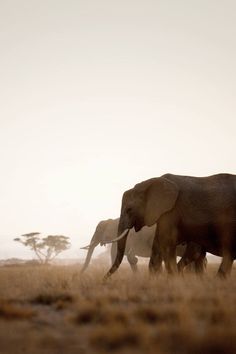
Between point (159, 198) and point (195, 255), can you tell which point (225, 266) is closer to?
point (159, 198)

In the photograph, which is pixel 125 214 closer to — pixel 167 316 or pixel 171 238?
pixel 171 238

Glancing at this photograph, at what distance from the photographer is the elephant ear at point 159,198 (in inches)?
400

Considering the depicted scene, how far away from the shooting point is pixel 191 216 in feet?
32.9

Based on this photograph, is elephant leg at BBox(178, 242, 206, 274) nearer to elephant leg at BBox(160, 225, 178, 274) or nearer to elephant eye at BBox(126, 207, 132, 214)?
elephant leg at BBox(160, 225, 178, 274)

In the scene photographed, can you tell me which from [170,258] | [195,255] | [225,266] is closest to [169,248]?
[170,258]

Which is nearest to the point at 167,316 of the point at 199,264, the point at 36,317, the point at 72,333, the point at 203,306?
the point at 203,306

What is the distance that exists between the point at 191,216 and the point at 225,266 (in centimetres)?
150

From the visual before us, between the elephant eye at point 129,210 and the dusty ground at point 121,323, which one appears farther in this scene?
the elephant eye at point 129,210

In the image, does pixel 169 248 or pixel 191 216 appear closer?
pixel 169 248

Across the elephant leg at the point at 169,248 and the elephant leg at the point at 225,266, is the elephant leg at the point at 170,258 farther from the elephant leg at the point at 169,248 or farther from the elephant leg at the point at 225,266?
the elephant leg at the point at 225,266

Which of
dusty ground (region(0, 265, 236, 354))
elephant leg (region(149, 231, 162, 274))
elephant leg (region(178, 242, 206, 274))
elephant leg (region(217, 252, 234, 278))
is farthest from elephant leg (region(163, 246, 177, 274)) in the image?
dusty ground (region(0, 265, 236, 354))

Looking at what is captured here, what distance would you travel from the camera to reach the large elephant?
995cm

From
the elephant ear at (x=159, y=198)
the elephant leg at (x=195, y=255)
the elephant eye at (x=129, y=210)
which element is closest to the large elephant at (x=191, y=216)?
the elephant ear at (x=159, y=198)

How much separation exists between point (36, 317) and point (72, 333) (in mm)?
1080
